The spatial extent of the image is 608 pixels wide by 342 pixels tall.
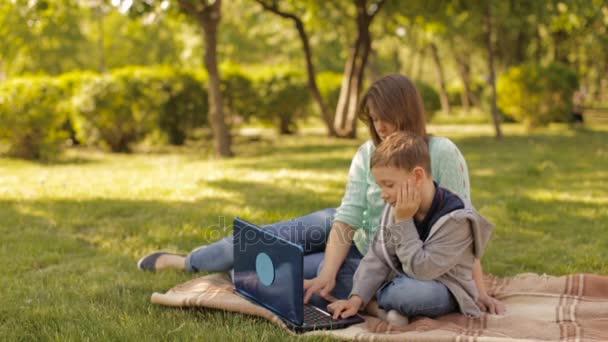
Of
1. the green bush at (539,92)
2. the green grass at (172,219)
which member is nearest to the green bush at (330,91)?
the green bush at (539,92)

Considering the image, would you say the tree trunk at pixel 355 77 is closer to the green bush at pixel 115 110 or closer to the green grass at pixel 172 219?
the green grass at pixel 172 219

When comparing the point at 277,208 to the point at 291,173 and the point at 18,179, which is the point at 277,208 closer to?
the point at 291,173

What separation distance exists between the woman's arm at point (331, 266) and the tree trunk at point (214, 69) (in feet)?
26.9

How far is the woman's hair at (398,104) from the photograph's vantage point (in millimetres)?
3338

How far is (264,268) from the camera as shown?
11.1 feet

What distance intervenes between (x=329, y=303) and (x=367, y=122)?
980 millimetres

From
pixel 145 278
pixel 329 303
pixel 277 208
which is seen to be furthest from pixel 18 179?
pixel 329 303

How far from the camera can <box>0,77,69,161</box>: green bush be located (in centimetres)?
1055

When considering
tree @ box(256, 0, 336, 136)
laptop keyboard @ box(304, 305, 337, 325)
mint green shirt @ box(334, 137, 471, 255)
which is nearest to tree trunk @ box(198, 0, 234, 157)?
tree @ box(256, 0, 336, 136)

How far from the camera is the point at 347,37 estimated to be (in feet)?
60.4

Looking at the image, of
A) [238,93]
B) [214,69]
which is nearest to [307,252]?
[214,69]

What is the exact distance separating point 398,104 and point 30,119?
8775 mm

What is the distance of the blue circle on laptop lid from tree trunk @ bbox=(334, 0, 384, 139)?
10955 millimetres

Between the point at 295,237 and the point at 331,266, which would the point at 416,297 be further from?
the point at 295,237
